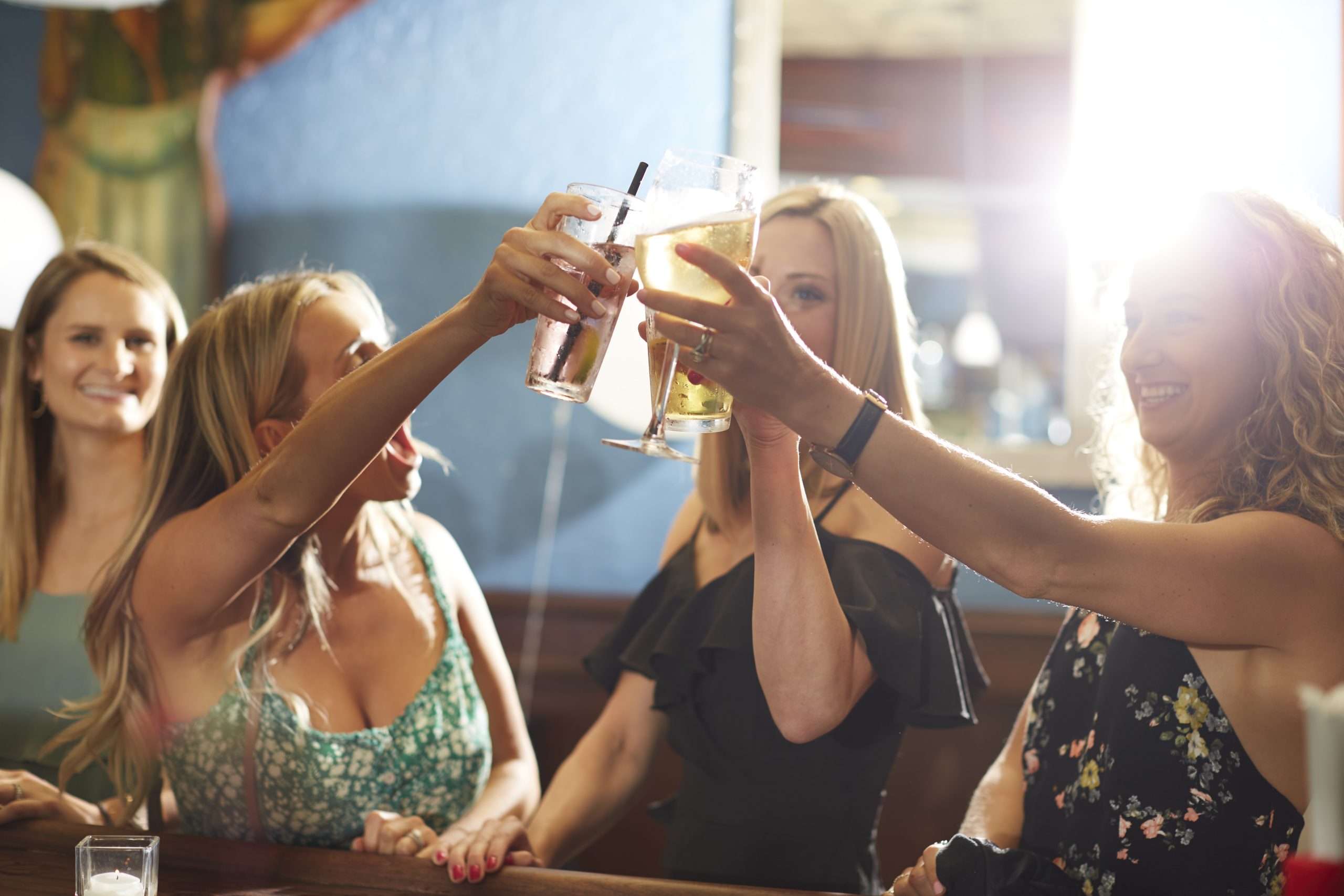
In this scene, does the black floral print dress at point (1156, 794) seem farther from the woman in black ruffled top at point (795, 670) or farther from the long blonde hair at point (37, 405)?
the long blonde hair at point (37, 405)

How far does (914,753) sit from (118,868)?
2.05m

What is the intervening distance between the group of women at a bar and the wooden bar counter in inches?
2.0

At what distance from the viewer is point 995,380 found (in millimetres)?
3348

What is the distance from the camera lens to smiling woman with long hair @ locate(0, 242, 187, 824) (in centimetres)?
193

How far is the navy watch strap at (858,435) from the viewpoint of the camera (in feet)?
3.07

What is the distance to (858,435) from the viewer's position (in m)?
0.94

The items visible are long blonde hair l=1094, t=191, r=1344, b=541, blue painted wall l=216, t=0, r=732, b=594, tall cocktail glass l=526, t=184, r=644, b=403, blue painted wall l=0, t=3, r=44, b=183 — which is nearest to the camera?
tall cocktail glass l=526, t=184, r=644, b=403

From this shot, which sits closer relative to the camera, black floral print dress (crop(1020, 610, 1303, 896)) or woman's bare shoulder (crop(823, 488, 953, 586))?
black floral print dress (crop(1020, 610, 1303, 896))

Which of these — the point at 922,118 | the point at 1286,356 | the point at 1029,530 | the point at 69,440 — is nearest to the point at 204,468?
the point at 69,440

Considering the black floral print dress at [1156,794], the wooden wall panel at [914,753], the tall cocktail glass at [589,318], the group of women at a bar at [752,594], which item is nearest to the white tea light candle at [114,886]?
the group of women at a bar at [752,594]

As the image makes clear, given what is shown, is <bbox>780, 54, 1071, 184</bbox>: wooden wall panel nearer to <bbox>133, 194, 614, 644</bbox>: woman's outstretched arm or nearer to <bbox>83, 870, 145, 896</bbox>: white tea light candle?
<bbox>133, 194, 614, 644</bbox>: woman's outstretched arm

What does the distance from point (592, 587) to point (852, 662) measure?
1.86 m

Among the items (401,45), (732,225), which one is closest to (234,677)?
(732,225)

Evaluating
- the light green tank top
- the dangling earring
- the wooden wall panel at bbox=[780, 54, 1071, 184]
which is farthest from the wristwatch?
the wooden wall panel at bbox=[780, 54, 1071, 184]
